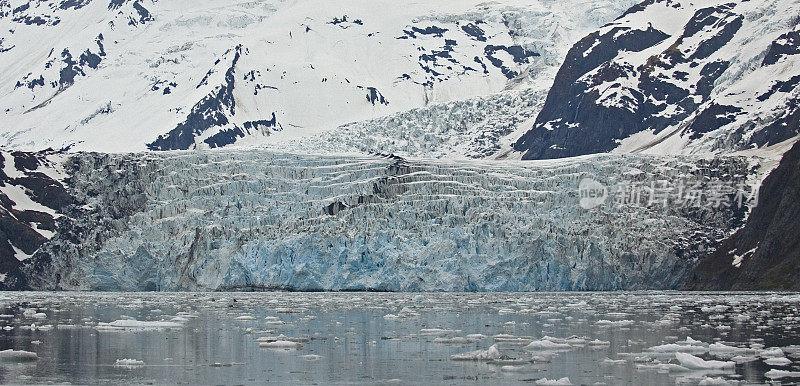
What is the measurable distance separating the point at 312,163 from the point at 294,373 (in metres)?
71.7

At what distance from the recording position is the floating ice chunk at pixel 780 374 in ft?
86.5

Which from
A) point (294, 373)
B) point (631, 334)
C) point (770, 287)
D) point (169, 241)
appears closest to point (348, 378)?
point (294, 373)

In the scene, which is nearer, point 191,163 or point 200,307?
point 200,307

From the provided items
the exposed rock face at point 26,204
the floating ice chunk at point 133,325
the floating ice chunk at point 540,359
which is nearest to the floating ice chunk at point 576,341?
the floating ice chunk at point 540,359

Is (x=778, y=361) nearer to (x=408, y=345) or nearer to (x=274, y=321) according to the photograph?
(x=408, y=345)

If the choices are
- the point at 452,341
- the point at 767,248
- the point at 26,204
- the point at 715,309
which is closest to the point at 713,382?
the point at 452,341

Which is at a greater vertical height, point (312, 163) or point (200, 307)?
point (312, 163)

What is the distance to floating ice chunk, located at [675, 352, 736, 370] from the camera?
28.0 m

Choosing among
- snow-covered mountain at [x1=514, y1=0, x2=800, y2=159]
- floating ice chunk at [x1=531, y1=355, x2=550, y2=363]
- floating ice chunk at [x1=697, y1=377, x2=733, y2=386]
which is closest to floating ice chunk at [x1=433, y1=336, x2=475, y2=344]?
floating ice chunk at [x1=531, y1=355, x2=550, y2=363]

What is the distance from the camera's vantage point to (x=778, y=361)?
28750 millimetres

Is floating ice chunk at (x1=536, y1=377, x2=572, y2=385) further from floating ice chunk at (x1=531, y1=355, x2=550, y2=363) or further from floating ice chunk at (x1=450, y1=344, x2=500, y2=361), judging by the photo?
floating ice chunk at (x1=450, y1=344, x2=500, y2=361)

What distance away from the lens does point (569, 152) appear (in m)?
199

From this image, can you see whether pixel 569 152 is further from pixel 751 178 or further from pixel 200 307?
pixel 200 307

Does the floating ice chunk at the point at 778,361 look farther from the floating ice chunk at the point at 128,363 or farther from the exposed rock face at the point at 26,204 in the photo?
the exposed rock face at the point at 26,204
